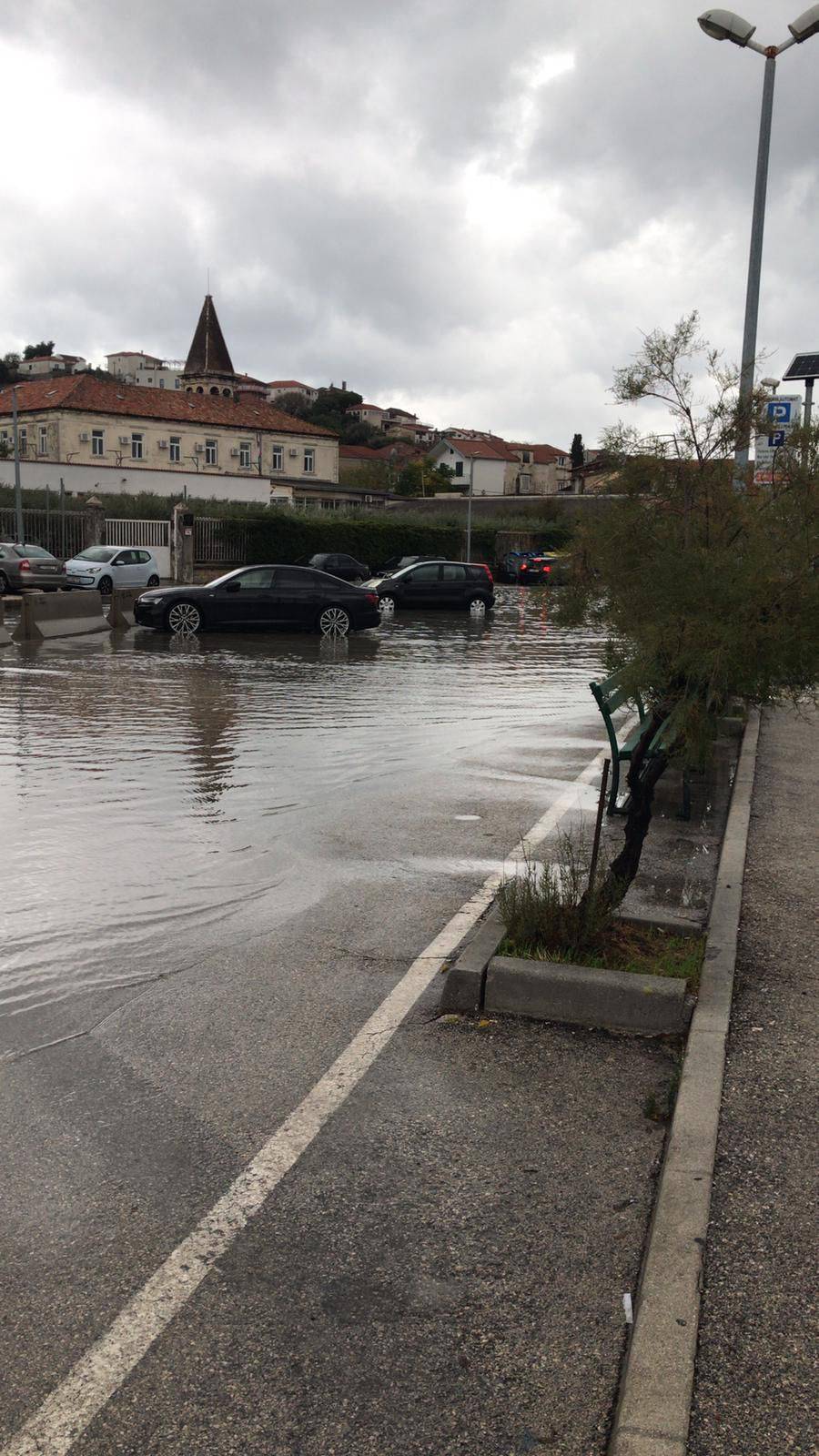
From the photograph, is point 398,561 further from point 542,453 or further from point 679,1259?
point 542,453

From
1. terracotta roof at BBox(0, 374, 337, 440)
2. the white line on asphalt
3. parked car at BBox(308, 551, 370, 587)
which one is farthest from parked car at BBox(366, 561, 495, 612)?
terracotta roof at BBox(0, 374, 337, 440)

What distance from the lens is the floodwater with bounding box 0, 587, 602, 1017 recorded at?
6.07 metres

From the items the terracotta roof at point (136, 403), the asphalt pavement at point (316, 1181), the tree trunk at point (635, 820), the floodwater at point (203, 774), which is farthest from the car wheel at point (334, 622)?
the terracotta roof at point (136, 403)

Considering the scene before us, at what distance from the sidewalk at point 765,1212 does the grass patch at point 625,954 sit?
235mm

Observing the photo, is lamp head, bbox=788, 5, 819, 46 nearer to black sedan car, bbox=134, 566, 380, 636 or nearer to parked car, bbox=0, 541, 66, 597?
black sedan car, bbox=134, 566, 380, 636

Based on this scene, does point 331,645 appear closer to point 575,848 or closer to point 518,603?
point 575,848

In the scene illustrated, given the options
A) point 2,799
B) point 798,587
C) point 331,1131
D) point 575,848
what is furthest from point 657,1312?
point 2,799

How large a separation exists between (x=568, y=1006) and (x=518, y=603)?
36939mm

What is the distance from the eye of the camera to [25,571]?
34094mm

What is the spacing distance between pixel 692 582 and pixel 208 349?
105 meters

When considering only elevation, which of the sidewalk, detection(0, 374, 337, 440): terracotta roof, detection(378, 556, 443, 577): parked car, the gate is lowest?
the sidewalk

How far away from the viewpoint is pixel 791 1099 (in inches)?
163

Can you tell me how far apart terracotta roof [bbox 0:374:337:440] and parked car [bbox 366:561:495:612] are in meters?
48.9

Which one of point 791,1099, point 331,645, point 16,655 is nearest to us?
point 791,1099
